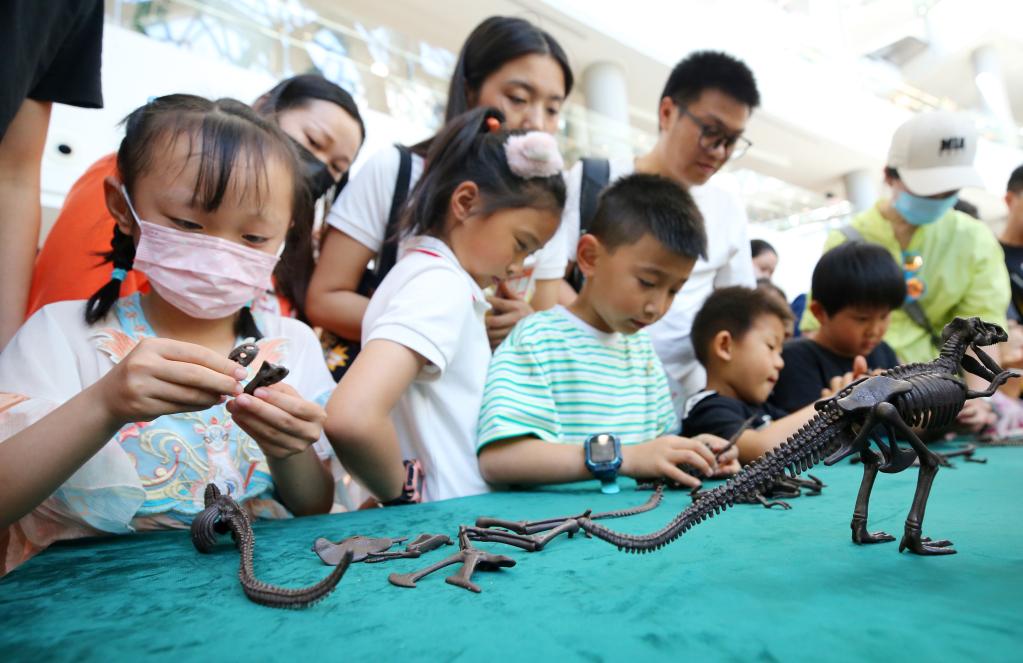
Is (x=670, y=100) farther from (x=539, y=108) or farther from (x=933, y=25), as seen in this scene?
(x=933, y=25)

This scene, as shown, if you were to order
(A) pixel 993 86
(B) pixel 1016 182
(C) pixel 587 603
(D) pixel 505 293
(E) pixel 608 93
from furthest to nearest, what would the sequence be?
1. (A) pixel 993 86
2. (E) pixel 608 93
3. (B) pixel 1016 182
4. (D) pixel 505 293
5. (C) pixel 587 603

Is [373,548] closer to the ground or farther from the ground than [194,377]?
closer to the ground

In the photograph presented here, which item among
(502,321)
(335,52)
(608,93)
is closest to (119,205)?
(502,321)

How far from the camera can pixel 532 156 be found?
1655 mm

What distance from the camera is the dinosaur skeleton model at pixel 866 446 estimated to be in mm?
733

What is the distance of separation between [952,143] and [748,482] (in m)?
2.74

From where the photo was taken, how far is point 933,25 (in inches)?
415

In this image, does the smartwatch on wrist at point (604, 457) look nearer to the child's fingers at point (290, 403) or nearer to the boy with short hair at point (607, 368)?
the boy with short hair at point (607, 368)

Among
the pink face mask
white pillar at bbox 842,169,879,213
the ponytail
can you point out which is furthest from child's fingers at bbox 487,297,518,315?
white pillar at bbox 842,169,879,213

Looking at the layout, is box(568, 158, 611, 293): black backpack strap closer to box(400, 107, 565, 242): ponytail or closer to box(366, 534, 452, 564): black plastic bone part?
box(400, 107, 565, 242): ponytail

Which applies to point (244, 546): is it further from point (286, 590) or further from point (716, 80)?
point (716, 80)

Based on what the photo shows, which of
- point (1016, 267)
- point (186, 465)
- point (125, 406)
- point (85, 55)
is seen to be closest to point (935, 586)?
point (125, 406)

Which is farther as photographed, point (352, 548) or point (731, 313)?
point (731, 313)

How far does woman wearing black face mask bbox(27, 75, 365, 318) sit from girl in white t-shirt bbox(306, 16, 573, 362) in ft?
0.34
